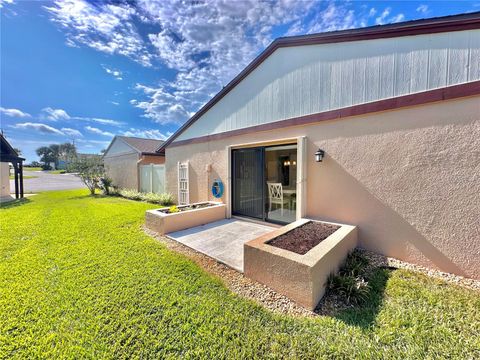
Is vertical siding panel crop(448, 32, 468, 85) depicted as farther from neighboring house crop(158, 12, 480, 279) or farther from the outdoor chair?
the outdoor chair

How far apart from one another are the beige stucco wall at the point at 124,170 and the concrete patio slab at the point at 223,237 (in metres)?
10.6

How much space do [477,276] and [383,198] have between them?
190 cm

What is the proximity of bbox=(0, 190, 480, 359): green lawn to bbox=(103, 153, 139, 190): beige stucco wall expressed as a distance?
37.5ft

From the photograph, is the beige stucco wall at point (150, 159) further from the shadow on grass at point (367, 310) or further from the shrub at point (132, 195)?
the shadow on grass at point (367, 310)

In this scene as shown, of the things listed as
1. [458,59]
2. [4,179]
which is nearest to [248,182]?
[458,59]

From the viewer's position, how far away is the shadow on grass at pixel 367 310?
2.46m

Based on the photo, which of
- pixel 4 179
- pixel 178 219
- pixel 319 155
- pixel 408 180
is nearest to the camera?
pixel 408 180

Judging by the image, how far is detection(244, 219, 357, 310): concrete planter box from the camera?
2760 millimetres

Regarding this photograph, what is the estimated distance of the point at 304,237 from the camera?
401 centimetres

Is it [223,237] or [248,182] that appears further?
[248,182]

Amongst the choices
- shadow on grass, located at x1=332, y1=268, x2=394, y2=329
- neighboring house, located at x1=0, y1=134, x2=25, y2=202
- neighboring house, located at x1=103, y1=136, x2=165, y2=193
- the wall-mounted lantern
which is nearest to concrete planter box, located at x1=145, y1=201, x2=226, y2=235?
the wall-mounted lantern

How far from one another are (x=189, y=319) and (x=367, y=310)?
2498 millimetres

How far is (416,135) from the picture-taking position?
3.88m

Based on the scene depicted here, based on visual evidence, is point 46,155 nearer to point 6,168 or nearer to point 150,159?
point 6,168
